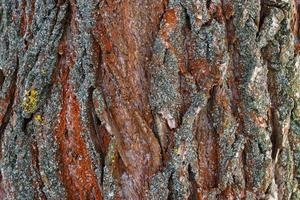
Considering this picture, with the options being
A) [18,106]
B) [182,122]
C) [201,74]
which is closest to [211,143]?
[182,122]

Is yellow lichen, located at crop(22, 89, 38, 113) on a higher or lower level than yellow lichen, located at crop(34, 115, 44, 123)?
higher

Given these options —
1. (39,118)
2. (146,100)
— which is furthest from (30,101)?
(146,100)

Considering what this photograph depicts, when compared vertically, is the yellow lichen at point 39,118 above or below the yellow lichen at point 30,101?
below

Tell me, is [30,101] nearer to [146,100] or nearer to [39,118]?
[39,118]

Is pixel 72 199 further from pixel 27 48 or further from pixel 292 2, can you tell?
pixel 292 2
